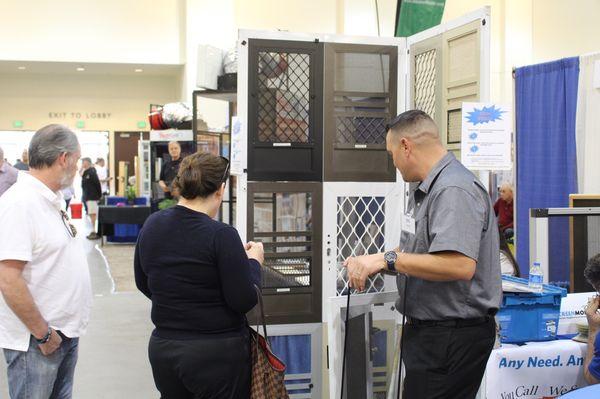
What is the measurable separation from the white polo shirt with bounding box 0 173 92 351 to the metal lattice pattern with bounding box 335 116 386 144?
1452 mm

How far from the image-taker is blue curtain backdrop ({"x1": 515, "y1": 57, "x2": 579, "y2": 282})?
5614mm

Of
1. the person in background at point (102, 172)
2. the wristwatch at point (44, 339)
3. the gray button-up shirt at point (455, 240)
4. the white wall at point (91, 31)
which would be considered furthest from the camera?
the person in background at point (102, 172)

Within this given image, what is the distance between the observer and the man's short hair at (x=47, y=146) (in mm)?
2314

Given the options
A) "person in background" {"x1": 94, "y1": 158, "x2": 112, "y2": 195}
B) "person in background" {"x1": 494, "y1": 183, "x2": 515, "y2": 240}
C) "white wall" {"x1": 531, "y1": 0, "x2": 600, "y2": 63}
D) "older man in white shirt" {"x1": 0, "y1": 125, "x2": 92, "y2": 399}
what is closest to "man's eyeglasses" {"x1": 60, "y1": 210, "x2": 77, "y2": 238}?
"older man in white shirt" {"x1": 0, "y1": 125, "x2": 92, "y2": 399}

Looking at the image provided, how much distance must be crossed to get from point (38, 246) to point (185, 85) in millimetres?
12129

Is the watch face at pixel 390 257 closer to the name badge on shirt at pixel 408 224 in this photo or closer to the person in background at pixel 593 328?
the name badge on shirt at pixel 408 224

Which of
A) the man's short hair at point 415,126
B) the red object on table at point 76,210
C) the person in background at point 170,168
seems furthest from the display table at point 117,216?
the man's short hair at point 415,126

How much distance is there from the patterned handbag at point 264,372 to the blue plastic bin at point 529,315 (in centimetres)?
108

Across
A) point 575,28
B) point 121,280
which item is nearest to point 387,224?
point 121,280

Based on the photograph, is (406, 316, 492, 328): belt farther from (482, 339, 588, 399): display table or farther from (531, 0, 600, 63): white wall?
(531, 0, 600, 63): white wall

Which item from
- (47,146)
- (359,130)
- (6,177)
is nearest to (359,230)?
(359,130)

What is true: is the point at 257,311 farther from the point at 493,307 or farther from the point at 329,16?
the point at 329,16

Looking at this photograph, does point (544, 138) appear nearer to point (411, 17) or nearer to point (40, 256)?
point (411, 17)

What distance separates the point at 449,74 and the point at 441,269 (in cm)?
131
